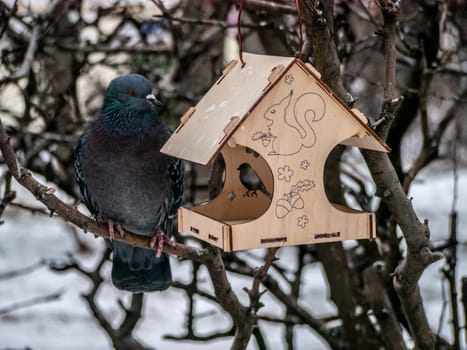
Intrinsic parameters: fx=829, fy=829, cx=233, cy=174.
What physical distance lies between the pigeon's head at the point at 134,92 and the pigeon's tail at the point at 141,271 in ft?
2.24

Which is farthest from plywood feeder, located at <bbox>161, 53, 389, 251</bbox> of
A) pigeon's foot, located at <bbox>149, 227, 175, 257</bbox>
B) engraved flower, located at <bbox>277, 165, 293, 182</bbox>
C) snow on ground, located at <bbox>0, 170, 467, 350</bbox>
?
snow on ground, located at <bbox>0, 170, 467, 350</bbox>

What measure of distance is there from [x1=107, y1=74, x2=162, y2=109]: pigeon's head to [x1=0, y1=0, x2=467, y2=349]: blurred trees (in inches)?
13.6

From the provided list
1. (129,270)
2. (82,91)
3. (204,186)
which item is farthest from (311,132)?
(82,91)

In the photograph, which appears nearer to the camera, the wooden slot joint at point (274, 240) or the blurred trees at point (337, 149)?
the wooden slot joint at point (274, 240)

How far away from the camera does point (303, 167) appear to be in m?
2.35

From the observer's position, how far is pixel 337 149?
3502 millimetres

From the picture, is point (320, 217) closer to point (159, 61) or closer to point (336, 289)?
point (336, 289)

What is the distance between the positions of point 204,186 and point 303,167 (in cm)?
228

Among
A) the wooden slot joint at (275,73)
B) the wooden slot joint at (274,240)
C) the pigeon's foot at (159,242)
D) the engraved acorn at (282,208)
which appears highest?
the wooden slot joint at (275,73)

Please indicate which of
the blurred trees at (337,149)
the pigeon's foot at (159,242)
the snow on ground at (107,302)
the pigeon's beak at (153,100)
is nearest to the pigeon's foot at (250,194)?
the blurred trees at (337,149)

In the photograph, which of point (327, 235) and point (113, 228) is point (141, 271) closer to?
point (113, 228)

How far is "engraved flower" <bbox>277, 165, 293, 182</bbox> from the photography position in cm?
231

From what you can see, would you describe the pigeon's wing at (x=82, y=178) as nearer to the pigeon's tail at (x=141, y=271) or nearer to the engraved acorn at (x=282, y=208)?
the pigeon's tail at (x=141, y=271)

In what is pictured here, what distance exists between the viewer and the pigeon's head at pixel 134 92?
2764 millimetres
